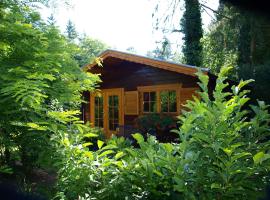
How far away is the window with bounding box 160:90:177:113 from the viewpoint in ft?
31.9

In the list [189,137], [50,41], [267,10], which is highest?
[50,41]

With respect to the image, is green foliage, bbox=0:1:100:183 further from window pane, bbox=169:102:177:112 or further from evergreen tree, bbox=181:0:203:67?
evergreen tree, bbox=181:0:203:67

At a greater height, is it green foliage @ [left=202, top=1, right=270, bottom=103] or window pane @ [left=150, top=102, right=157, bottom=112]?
green foliage @ [left=202, top=1, right=270, bottom=103]

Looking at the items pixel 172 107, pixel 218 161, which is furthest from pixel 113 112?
pixel 218 161

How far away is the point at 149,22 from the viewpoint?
13.1 feet

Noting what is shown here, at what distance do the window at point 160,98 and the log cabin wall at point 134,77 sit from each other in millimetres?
152

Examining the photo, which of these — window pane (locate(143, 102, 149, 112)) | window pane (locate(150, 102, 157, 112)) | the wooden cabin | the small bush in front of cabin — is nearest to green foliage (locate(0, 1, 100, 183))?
the small bush in front of cabin

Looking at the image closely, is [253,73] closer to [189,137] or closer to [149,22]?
[149,22]

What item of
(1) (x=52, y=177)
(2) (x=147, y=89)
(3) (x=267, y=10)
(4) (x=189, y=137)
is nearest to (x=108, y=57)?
(2) (x=147, y=89)

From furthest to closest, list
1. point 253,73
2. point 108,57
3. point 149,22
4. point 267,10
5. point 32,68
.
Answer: point 253,73, point 108,57, point 149,22, point 32,68, point 267,10

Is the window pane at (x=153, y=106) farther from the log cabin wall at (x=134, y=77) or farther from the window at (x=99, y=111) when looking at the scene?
the window at (x=99, y=111)

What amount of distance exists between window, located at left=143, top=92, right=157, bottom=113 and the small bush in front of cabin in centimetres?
839

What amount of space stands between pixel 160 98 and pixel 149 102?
1.66ft

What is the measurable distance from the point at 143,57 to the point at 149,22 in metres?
5.12
